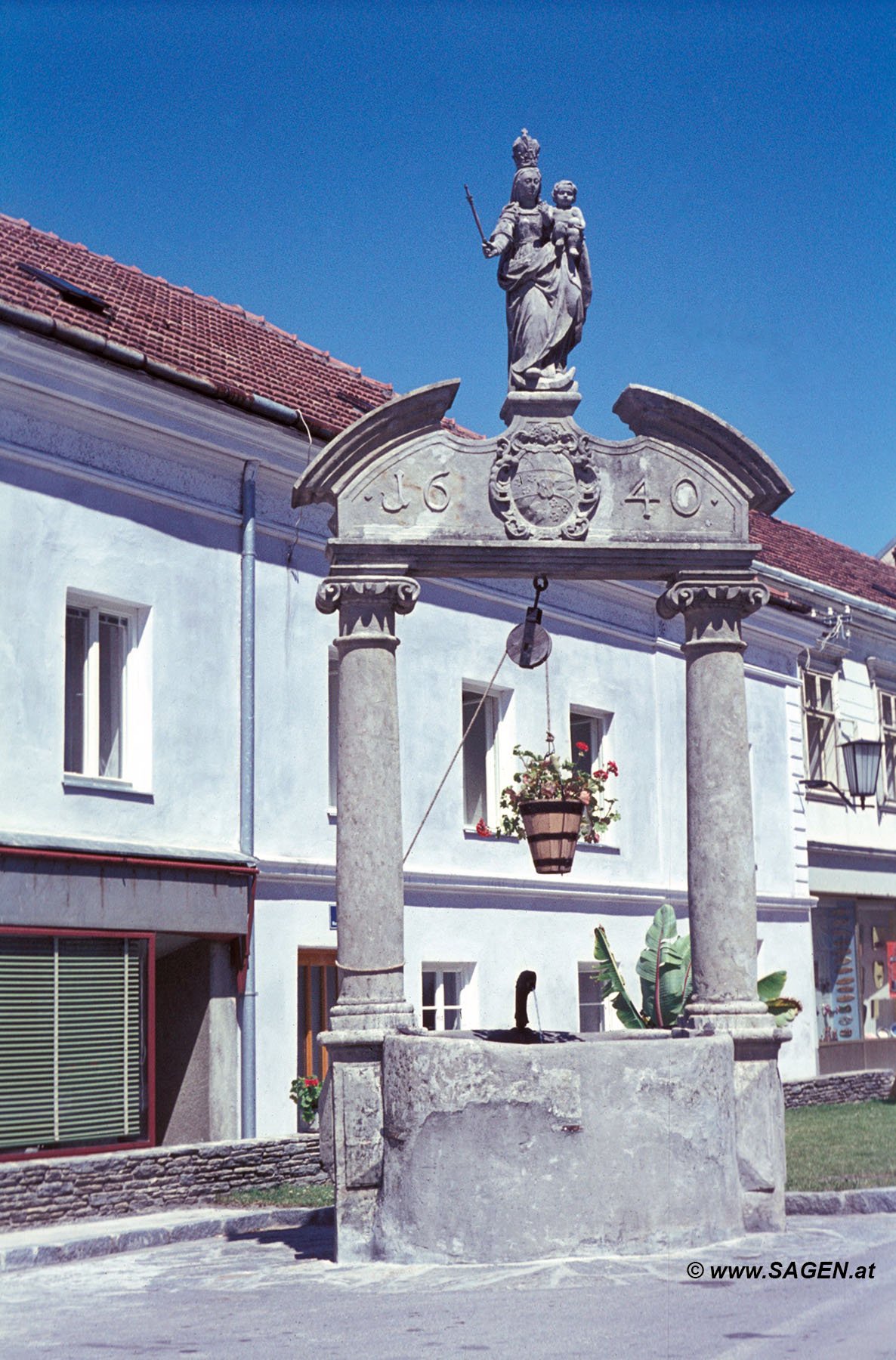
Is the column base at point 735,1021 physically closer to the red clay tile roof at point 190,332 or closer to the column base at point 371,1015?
the column base at point 371,1015

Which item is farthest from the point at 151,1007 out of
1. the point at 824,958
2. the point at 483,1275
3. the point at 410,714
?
the point at 824,958

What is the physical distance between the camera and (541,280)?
1118cm

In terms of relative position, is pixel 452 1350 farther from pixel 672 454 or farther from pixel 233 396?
pixel 233 396

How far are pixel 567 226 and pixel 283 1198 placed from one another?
767 cm

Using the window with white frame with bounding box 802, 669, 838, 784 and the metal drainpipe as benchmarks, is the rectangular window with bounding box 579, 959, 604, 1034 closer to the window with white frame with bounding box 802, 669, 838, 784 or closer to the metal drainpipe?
the metal drainpipe

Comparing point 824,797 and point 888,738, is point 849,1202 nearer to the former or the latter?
point 824,797

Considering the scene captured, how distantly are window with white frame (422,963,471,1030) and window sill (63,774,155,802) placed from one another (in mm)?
4332

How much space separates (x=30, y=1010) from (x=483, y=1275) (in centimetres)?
564

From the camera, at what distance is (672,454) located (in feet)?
36.7

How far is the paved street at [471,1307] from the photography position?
281 inches

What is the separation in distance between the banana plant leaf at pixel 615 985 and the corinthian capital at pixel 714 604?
714 centimetres

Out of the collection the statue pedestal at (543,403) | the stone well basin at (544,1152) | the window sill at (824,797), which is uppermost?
the statue pedestal at (543,403)

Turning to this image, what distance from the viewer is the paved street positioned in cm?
714

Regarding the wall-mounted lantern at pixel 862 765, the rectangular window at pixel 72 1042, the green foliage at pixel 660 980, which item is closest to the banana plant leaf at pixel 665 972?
the green foliage at pixel 660 980
